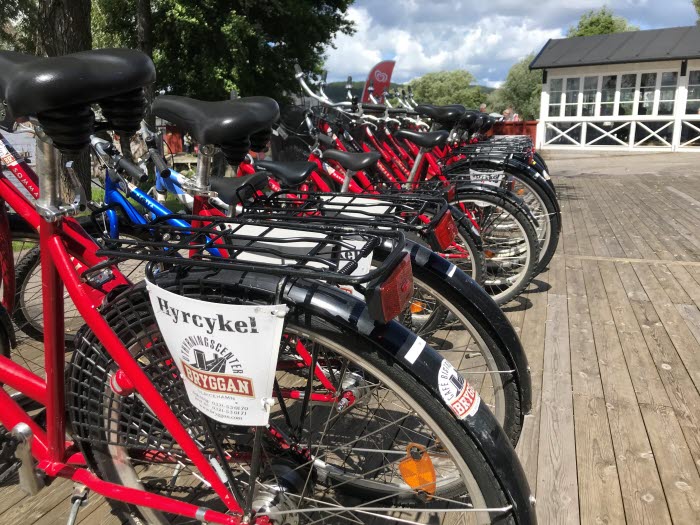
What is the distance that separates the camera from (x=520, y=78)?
159 feet

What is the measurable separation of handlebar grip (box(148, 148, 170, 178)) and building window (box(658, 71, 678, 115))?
19.8m

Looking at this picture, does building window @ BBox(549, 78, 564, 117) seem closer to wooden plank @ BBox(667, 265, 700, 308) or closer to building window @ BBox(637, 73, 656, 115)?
building window @ BBox(637, 73, 656, 115)

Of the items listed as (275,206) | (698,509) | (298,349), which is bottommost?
(698,509)

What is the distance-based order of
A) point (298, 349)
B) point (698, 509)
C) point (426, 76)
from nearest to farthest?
point (298, 349), point (698, 509), point (426, 76)

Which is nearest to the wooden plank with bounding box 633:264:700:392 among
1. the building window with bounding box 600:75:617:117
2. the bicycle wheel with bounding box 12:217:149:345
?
the bicycle wheel with bounding box 12:217:149:345

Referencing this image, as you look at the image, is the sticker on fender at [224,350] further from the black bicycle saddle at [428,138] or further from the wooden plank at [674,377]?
the black bicycle saddle at [428,138]

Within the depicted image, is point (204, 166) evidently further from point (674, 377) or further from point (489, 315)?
point (674, 377)

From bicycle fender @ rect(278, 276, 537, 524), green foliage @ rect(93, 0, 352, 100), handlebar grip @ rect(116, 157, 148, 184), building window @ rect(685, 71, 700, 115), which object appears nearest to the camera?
bicycle fender @ rect(278, 276, 537, 524)

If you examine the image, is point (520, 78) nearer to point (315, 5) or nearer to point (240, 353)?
point (315, 5)

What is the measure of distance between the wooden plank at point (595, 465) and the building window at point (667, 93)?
756 inches

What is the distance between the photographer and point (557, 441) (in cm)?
239

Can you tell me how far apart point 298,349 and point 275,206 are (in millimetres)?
A: 540

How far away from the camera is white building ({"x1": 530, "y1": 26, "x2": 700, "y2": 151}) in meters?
18.2

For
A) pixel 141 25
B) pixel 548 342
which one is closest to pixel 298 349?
pixel 548 342
